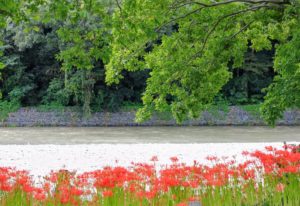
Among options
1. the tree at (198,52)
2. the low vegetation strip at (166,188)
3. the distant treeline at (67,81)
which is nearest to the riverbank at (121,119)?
the distant treeline at (67,81)

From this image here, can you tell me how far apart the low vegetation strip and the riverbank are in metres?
23.8

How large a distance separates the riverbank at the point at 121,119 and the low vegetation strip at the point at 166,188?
23.8 metres

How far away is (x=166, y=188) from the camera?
2.71 meters

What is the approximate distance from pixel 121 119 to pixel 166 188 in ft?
83.5

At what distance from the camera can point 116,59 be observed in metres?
8.40

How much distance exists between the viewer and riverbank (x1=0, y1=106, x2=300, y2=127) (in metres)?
27.2

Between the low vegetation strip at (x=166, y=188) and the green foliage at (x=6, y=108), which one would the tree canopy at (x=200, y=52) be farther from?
the green foliage at (x=6, y=108)

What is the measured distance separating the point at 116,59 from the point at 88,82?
65.5ft

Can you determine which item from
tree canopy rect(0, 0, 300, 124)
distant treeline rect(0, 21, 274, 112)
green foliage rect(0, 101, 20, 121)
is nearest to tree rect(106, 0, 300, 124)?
tree canopy rect(0, 0, 300, 124)

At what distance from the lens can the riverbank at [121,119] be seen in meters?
27.2

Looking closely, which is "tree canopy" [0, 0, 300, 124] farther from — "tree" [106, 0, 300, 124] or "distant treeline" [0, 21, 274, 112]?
"distant treeline" [0, 21, 274, 112]

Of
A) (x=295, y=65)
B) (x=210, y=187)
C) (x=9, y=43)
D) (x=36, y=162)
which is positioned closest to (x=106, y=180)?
(x=210, y=187)

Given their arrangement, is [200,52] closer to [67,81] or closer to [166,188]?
[166,188]

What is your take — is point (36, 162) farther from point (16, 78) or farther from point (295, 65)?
point (16, 78)
